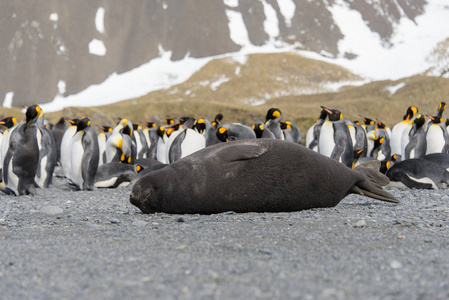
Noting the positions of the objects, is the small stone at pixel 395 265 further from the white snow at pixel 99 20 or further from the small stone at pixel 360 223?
the white snow at pixel 99 20

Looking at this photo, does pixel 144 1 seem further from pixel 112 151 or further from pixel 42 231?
pixel 42 231

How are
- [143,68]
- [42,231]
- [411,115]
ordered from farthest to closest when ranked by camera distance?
[143,68] < [411,115] < [42,231]

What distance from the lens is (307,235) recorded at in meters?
4.05

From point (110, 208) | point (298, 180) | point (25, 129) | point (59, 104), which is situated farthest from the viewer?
point (59, 104)

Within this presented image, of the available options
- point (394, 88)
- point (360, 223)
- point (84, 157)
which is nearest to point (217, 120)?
point (84, 157)

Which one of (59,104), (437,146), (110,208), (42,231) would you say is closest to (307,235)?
(42,231)

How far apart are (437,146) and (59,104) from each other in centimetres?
6289

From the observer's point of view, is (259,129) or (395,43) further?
(395,43)

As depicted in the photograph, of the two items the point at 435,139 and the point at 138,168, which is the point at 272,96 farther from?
the point at 138,168

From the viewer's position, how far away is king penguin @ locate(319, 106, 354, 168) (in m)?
11.2

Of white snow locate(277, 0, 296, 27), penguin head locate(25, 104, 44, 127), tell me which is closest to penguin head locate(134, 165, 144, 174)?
penguin head locate(25, 104, 44, 127)

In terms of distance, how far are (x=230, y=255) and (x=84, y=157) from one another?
697 cm

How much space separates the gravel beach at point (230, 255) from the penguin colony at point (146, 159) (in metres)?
3.05

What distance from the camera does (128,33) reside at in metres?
79.6
